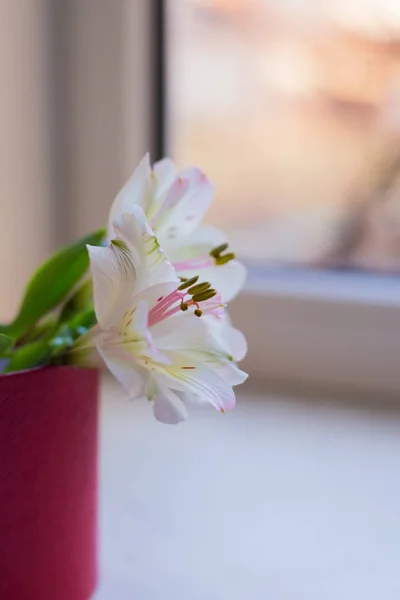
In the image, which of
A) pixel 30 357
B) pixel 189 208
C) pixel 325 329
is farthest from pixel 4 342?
pixel 325 329

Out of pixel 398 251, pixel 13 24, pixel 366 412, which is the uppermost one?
pixel 13 24

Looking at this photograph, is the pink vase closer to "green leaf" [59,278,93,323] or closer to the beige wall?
"green leaf" [59,278,93,323]

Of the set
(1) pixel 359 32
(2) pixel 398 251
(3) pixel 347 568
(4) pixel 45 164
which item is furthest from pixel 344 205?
(3) pixel 347 568

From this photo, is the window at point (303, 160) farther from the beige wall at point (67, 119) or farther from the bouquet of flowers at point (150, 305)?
the bouquet of flowers at point (150, 305)

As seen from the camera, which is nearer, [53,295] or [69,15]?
[53,295]

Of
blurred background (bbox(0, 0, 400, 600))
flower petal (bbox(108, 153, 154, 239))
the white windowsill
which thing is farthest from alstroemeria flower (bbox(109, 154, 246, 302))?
the white windowsill

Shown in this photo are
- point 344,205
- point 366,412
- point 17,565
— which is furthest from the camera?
point 344,205

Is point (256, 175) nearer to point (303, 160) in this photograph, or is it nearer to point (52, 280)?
point (303, 160)

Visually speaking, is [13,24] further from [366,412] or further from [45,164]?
[366,412]
